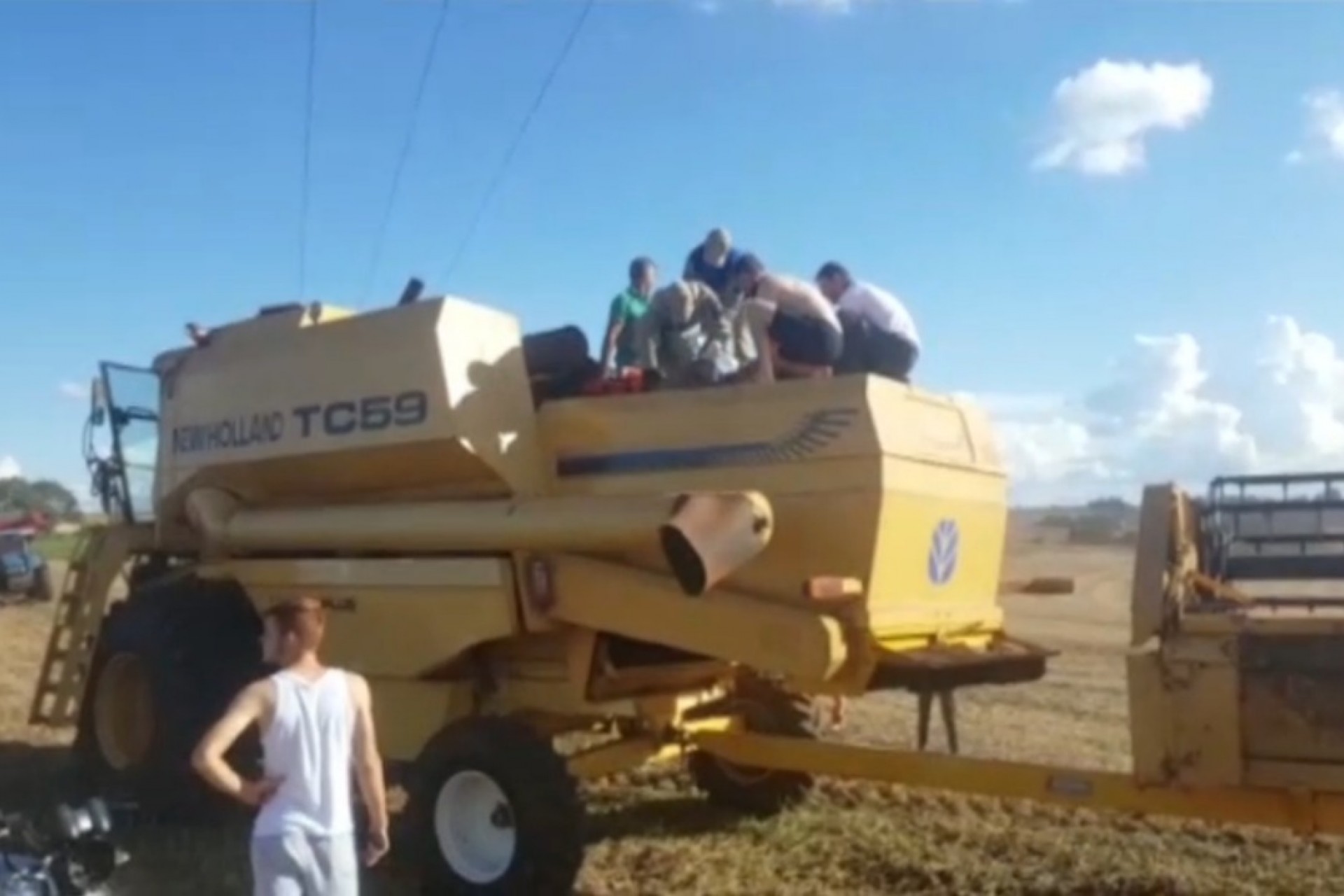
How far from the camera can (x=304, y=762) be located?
4941 mm

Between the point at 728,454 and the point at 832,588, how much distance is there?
0.90m

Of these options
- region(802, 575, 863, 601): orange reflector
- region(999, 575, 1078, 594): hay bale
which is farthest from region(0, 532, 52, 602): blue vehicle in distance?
region(802, 575, 863, 601): orange reflector

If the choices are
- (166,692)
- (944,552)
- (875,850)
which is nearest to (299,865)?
(944,552)

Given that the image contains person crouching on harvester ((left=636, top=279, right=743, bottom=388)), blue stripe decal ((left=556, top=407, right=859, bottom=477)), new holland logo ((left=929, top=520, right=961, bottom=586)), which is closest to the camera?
blue stripe decal ((left=556, top=407, right=859, bottom=477))

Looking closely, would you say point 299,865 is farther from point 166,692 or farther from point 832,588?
point 166,692

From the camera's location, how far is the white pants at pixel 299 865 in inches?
194

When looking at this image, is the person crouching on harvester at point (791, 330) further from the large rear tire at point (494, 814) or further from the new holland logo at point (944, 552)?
the large rear tire at point (494, 814)

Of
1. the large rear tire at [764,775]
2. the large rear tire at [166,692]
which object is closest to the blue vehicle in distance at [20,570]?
the large rear tire at [166,692]

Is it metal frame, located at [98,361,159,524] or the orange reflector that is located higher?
metal frame, located at [98,361,159,524]

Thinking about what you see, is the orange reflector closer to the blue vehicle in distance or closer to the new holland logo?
the new holland logo

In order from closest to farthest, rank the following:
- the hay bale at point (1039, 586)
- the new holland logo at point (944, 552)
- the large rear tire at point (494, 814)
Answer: the large rear tire at point (494, 814), the new holland logo at point (944, 552), the hay bale at point (1039, 586)

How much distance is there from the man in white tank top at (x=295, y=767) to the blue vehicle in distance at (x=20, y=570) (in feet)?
81.3

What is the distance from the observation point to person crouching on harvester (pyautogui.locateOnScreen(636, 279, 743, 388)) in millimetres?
7949

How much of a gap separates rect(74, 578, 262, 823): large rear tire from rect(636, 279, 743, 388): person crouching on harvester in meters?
3.06
